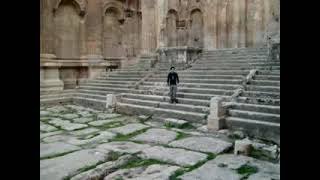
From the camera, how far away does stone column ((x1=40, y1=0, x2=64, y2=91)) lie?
15.5 metres

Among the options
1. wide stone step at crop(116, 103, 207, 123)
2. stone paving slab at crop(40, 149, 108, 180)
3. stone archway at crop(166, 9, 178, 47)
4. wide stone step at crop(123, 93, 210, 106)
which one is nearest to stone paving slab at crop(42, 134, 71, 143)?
stone paving slab at crop(40, 149, 108, 180)

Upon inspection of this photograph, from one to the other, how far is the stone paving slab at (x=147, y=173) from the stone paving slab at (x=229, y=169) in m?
0.31

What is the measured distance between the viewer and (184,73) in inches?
526

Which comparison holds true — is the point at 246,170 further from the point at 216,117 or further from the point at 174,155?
the point at 216,117

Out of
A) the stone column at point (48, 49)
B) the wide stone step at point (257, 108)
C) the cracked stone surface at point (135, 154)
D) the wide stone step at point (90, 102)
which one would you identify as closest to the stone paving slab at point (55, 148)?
the cracked stone surface at point (135, 154)

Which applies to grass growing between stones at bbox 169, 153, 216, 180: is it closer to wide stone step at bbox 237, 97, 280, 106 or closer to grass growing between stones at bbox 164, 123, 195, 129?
grass growing between stones at bbox 164, 123, 195, 129

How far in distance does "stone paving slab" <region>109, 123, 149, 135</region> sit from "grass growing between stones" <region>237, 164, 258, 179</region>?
12.0 feet

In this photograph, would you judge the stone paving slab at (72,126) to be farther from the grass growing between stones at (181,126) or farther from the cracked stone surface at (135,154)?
the grass growing between stones at (181,126)

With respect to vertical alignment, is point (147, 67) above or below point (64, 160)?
above
